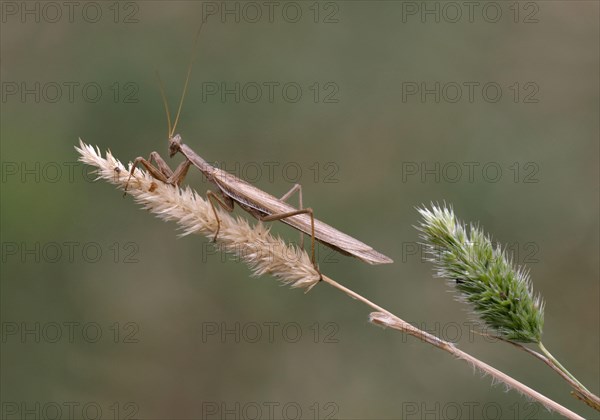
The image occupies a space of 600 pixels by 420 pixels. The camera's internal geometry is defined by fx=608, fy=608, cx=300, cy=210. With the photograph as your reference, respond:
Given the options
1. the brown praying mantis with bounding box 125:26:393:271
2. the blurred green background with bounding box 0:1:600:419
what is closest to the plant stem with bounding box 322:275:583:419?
the brown praying mantis with bounding box 125:26:393:271

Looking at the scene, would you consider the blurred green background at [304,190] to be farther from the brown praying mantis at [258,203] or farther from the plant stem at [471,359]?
the plant stem at [471,359]

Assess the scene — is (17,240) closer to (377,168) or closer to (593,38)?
(377,168)

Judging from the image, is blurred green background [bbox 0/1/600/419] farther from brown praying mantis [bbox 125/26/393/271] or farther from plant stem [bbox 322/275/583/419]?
plant stem [bbox 322/275/583/419]

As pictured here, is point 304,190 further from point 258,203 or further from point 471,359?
point 471,359

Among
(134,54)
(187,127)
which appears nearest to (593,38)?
(187,127)

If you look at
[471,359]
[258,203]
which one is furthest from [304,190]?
[471,359]

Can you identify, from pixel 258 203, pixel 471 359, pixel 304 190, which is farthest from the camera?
pixel 304 190
